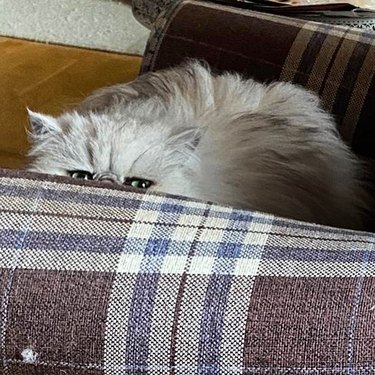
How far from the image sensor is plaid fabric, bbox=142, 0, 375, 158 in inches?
53.5

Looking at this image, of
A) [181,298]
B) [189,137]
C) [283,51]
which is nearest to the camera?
[181,298]

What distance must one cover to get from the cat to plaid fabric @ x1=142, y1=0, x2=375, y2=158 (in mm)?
97

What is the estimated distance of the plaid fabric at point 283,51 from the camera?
4.46 feet

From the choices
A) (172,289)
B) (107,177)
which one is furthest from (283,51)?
(172,289)

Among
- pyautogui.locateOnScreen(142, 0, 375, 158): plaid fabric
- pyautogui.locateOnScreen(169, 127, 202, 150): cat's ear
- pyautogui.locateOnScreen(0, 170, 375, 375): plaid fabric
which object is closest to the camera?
pyautogui.locateOnScreen(0, 170, 375, 375): plaid fabric

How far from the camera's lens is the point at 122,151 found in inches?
47.6

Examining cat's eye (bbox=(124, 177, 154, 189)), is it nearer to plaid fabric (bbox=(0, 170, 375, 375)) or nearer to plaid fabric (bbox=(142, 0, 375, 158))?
plaid fabric (bbox=(142, 0, 375, 158))

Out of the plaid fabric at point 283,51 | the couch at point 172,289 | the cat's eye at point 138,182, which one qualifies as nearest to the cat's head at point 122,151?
the cat's eye at point 138,182

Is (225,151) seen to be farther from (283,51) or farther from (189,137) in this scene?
(283,51)

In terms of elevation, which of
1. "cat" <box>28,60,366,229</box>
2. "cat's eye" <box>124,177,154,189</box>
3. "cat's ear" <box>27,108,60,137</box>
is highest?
"cat" <box>28,60,366,229</box>

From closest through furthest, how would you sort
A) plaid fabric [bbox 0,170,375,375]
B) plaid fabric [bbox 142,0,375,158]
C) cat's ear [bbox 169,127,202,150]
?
plaid fabric [bbox 0,170,375,375]
cat's ear [bbox 169,127,202,150]
plaid fabric [bbox 142,0,375,158]

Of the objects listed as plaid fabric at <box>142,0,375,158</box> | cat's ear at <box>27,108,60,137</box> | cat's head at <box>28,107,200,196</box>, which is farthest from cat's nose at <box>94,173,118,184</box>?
plaid fabric at <box>142,0,375,158</box>

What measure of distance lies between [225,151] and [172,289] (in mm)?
577

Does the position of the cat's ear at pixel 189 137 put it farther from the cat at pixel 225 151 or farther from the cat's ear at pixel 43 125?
the cat's ear at pixel 43 125
